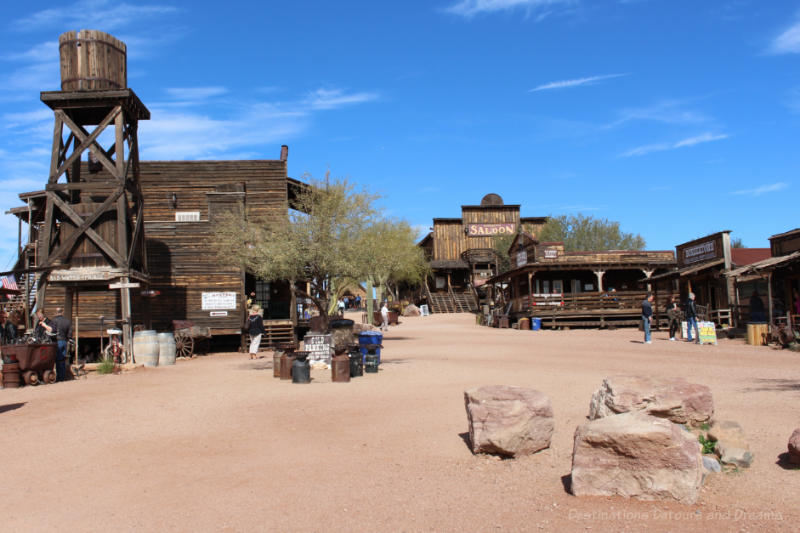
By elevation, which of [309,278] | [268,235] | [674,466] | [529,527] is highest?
[268,235]

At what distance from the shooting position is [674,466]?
5363 millimetres

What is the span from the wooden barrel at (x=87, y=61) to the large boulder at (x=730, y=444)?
19.7 meters

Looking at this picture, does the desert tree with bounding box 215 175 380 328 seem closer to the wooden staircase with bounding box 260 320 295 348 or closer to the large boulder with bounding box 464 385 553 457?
the wooden staircase with bounding box 260 320 295 348

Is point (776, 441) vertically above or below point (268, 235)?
below

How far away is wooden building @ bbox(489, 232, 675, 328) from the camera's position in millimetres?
32438

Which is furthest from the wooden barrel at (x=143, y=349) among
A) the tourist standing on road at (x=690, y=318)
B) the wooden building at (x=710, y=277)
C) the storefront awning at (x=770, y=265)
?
the wooden building at (x=710, y=277)

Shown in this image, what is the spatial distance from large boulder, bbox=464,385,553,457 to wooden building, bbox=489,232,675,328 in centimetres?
2551

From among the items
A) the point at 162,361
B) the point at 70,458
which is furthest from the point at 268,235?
the point at 70,458

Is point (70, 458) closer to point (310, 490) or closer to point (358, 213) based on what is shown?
point (310, 490)

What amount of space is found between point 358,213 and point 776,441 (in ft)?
47.7

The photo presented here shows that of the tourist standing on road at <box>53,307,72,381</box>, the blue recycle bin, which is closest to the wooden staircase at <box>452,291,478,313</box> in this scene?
the blue recycle bin

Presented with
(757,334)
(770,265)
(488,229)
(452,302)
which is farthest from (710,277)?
(488,229)

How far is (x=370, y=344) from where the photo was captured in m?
15.8

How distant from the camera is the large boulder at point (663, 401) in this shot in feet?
23.5
